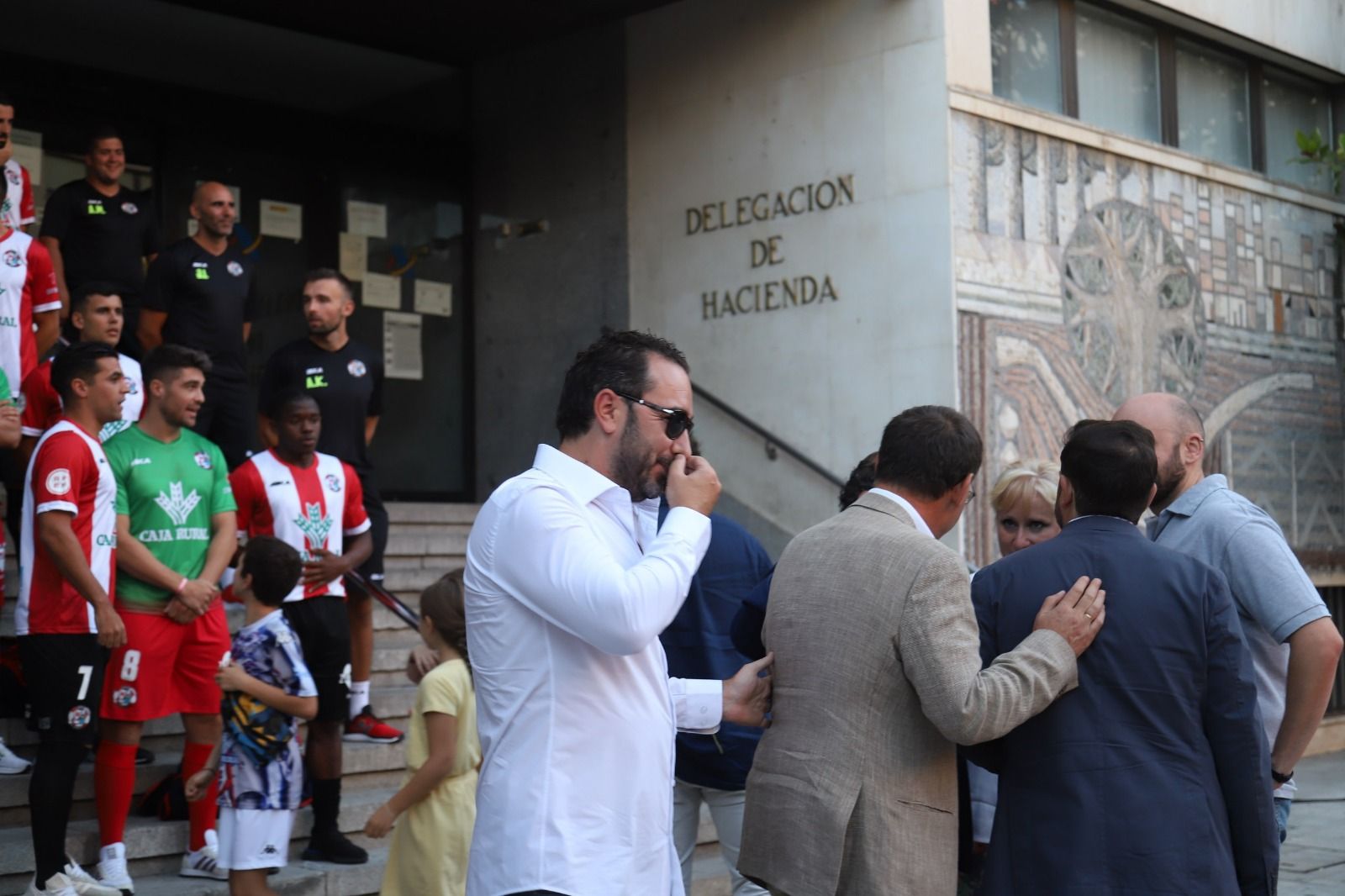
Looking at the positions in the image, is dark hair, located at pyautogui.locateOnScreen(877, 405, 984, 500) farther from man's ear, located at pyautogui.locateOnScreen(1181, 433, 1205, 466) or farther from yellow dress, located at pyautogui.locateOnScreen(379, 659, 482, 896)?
yellow dress, located at pyautogui.locateOnScreen(379, 659, 482, 896)

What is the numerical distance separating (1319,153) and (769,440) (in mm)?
5193

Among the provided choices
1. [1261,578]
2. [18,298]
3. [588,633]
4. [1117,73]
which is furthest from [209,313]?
[1117,73]

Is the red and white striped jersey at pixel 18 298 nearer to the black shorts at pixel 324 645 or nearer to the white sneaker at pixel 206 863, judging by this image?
the black shorts at pixel 324 645

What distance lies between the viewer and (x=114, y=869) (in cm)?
564

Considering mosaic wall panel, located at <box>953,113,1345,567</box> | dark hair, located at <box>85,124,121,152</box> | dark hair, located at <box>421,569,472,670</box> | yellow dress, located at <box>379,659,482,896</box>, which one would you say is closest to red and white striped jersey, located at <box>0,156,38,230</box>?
dark hair, located at <box>85,124,121,152</box>

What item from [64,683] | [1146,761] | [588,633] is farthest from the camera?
[64,683]

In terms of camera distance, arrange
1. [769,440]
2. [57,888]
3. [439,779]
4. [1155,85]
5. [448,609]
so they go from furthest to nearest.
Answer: [1155,85]
[769,440]
[57,888]
[448,609]
[439,779]

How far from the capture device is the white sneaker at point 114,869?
5621mm

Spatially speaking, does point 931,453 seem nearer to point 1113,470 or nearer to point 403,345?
point 1113,470

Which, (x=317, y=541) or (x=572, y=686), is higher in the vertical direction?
(x=317, y=541)

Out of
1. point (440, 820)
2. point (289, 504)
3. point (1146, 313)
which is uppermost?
point (1146, 313)

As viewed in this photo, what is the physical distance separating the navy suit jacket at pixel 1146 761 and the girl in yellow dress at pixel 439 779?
2.25 meters

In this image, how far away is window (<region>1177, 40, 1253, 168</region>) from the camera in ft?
37.8

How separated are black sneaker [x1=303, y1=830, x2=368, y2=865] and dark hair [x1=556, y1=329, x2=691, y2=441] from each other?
389 cm
